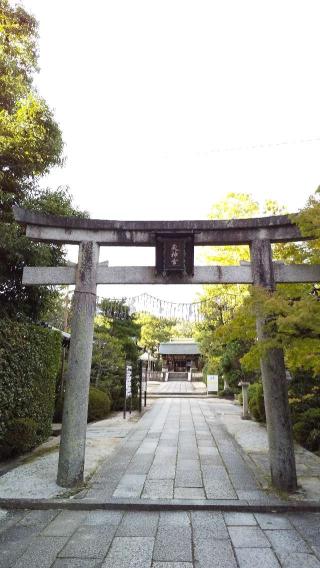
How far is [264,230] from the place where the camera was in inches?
256

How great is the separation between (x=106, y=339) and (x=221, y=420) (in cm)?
607

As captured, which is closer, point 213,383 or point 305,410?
point 305,410

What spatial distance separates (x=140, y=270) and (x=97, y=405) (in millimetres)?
8925

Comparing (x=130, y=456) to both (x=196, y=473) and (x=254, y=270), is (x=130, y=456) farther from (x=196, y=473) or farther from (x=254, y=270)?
(x=254, y=270)

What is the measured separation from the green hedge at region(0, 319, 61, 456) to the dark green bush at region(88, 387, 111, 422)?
13.5 ft

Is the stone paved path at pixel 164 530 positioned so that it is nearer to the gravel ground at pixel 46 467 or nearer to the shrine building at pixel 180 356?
the gravel ground at pixel 46 467

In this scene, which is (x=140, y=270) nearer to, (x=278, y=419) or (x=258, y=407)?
(x=278, y=419)

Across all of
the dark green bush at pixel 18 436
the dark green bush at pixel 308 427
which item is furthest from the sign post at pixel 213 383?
the dark green bush at pixel 18 436

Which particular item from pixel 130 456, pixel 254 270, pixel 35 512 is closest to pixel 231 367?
pixel 130 456

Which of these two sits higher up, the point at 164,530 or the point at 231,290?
the point at 231,290

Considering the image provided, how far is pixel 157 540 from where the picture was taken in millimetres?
4086

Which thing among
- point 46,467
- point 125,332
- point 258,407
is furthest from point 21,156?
point 125,332

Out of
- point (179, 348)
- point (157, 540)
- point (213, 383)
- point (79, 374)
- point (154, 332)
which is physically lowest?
point (157, 540)

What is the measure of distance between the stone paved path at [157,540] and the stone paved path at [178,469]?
0.62 metres
